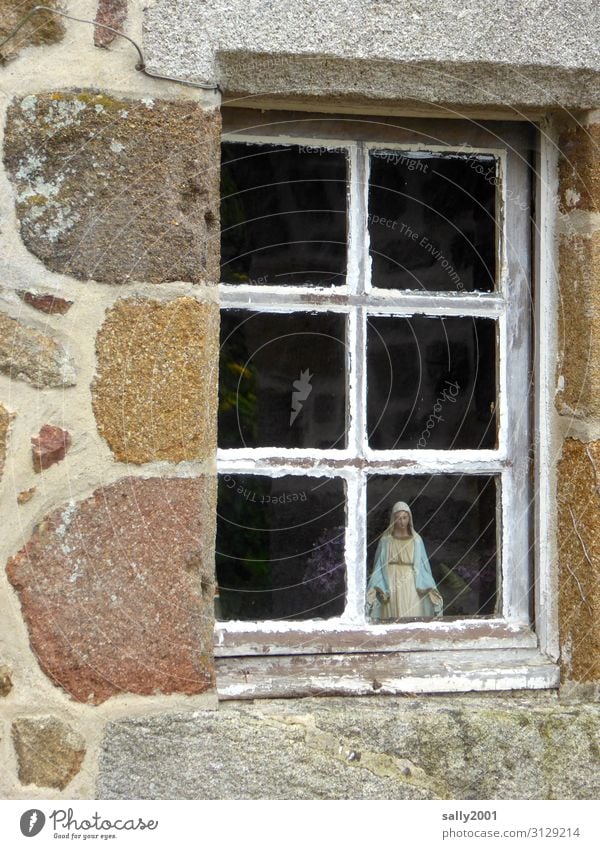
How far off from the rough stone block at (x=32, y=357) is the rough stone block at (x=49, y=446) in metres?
0.08

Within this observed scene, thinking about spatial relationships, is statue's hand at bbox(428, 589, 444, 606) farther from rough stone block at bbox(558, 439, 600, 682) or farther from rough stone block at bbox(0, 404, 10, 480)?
rough stone block at bbox(0, 404, 10, 480)

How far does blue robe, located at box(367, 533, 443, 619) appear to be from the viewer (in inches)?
82.4

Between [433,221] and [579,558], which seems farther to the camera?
[433,221]

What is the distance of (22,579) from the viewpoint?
69.5 inches

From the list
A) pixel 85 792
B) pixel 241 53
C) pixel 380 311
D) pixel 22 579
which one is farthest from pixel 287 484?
pixel 241 53

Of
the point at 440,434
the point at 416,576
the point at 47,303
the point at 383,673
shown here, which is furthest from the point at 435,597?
the point at 47,303

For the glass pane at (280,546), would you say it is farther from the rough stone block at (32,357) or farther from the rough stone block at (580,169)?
the rough stone block at (580,169)

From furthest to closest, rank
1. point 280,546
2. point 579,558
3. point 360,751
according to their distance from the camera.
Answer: point 280,546 < point 579,558 < point 360,751

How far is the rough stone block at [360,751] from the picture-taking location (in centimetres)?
181

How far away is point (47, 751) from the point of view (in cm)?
178

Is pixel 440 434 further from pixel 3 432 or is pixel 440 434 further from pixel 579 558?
pixel 3 432

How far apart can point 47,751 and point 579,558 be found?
1.05 m

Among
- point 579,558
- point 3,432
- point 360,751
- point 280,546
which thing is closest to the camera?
point 3,432

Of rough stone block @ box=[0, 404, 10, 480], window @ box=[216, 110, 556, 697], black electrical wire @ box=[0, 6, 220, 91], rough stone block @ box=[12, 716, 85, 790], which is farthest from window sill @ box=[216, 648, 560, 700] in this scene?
black electrical wire @ box=[0, 6, 220, 91]
